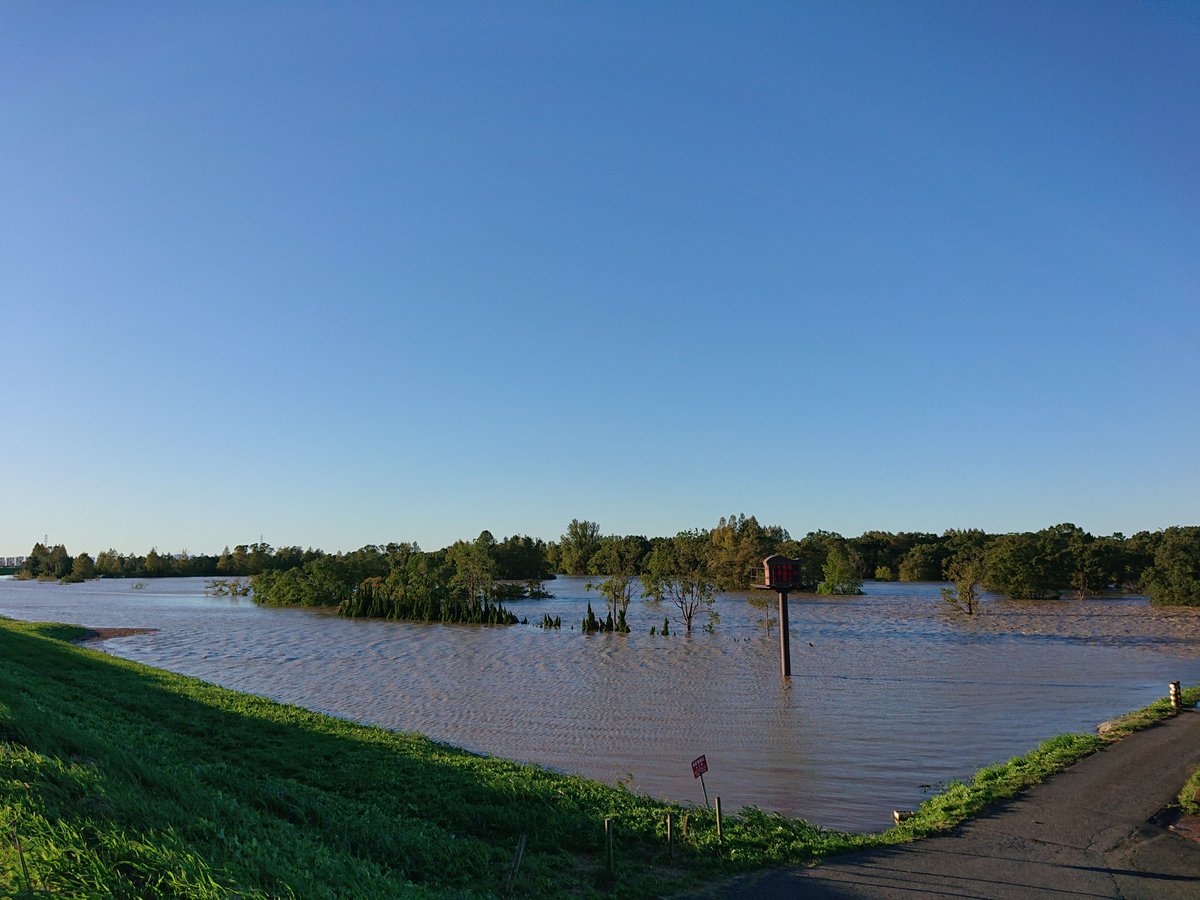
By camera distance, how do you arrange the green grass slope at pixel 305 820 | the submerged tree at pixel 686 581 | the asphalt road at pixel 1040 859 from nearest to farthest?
the green grass slope at pixel 305 820, the asphalt road at pixel 1040 859, the submerged tree at pixel 686 581

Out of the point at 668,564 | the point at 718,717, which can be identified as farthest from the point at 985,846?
the point at 668,564

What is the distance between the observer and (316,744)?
50.1 feet

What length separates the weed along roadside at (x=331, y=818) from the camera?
5.50 m

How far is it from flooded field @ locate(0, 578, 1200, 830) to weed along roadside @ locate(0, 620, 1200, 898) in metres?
2.49

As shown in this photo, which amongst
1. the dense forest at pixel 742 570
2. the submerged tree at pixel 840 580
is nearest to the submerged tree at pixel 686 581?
the dense forest at pixel 742 570

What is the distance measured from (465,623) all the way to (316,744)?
36.8 meters

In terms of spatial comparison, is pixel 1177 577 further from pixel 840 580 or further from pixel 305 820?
pixel 305 820

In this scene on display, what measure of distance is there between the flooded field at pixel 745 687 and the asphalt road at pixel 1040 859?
2562mm

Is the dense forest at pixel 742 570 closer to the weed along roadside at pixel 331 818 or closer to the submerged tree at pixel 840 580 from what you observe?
the submerged tree at pixel 840 580

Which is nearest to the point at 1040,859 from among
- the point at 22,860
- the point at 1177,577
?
the point at 22,860

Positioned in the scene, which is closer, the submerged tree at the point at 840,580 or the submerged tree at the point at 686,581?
the submerged tree at the point at 686,581

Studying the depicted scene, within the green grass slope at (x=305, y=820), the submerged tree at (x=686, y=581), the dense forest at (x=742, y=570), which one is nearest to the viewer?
the green grass slope at (x=305, y=820)

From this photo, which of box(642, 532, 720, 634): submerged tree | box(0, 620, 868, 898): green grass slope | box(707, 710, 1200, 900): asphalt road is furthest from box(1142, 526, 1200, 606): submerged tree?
box(0, 620, 868, 898): green grass slope

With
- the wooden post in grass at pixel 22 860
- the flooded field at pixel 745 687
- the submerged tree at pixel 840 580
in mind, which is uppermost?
the wooden post in grass at pixel 22 860
